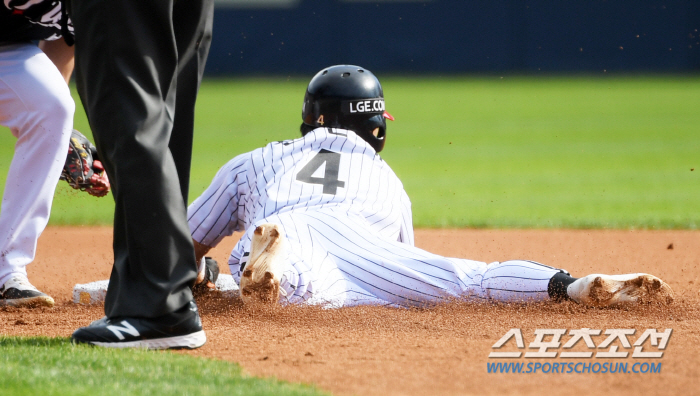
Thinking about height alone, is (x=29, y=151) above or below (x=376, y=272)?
above

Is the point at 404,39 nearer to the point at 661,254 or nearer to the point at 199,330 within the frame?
the point at 661,254

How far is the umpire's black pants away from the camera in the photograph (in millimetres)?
2264

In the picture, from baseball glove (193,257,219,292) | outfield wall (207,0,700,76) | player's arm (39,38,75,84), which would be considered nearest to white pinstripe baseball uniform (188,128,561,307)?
baseball glove (193,257,219,292)

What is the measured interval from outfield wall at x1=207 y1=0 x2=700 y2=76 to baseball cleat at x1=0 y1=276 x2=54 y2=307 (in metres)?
23.0

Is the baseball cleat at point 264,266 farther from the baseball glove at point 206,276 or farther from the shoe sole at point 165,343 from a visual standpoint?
the baseball glove at point 206,276

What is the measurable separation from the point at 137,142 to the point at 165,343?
1.92 ft

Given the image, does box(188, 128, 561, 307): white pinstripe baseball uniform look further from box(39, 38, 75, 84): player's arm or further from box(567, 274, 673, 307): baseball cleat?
box(39, 38, 75, 84): player's arm

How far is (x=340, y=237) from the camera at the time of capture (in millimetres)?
3236

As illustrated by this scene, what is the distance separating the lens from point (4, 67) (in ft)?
11.1

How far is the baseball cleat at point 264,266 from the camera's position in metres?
2.87

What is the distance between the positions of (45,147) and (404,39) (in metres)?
23.5

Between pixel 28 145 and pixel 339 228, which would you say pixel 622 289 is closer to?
pixel 339 228

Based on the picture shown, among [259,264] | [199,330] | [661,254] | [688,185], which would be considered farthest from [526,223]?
[199,330]

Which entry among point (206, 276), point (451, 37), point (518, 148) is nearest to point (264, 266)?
point (206, 276)
